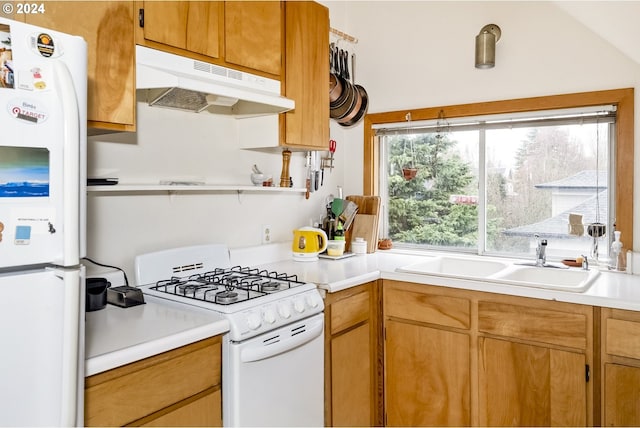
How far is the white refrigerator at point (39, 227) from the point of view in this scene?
1001mm

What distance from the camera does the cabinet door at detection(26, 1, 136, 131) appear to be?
4.92 ft

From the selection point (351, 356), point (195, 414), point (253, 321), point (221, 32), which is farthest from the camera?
point (351, 356)

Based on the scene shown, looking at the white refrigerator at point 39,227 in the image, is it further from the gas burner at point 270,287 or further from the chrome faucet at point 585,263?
the chrome faucet at point 585,263

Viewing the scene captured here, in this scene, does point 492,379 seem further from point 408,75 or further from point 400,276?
point 408,75

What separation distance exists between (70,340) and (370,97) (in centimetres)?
257

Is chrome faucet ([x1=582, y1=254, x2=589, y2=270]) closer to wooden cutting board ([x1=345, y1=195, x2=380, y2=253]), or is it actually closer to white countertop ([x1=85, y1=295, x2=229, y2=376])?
wooden cutting board ([x1=345, y1=195, x2=380, y2=253])

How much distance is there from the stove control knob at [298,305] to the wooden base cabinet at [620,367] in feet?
3.95

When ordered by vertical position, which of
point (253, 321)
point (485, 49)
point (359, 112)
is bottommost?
point (253, 321)

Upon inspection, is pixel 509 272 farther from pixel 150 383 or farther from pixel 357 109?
pixel 150 383

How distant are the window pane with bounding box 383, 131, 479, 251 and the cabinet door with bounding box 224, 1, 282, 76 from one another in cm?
123

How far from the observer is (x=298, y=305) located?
73.8 inches

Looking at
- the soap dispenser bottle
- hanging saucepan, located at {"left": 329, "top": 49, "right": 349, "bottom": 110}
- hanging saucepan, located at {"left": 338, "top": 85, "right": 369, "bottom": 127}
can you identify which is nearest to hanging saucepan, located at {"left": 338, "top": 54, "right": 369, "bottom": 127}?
hanging saucepan, located at {"left": 338, "top": 85, "right": 369, "bottom": 127}

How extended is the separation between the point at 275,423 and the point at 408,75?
2221 millimetres

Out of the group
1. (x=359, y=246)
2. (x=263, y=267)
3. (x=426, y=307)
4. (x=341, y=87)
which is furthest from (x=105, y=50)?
(x=359, y=246)
